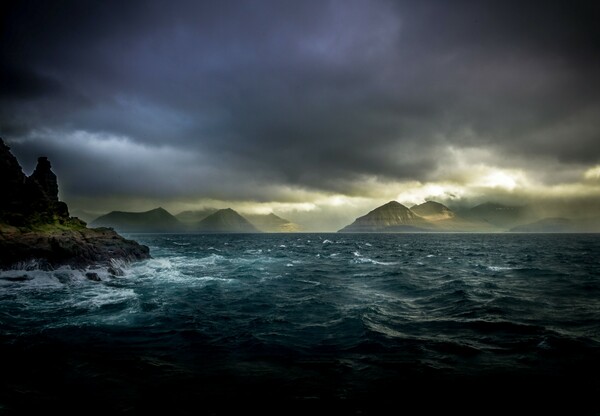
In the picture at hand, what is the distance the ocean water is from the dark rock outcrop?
35.1ft

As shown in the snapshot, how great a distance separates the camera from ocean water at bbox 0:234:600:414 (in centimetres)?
870

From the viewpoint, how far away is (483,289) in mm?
24328

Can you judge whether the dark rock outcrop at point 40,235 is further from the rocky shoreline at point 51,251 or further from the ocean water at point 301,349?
the ocean water at point 301,349

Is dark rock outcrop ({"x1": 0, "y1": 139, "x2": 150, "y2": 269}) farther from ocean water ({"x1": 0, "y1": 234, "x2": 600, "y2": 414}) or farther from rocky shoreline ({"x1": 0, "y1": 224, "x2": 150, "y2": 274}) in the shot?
ocean water ({"x1": 0, "y1": 234, "x2": 600, "y2": 414})

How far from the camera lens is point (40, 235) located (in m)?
36.3

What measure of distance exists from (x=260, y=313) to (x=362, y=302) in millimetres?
6948

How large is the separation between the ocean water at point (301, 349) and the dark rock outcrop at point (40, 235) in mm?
10696

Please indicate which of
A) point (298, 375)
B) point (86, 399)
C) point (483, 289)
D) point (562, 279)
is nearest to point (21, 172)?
point (86, 399)

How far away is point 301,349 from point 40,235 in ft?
126

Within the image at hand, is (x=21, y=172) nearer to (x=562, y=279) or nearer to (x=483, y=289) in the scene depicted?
(x=483, y=289)

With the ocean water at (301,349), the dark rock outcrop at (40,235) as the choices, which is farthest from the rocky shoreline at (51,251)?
the ocean water at (301,349)

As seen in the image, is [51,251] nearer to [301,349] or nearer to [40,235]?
[40,235]

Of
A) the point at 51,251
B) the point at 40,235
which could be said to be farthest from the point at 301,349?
the point at 40,235

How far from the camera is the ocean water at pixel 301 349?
8695 mm
